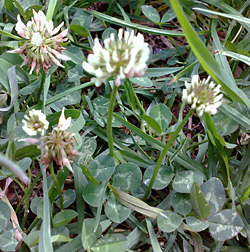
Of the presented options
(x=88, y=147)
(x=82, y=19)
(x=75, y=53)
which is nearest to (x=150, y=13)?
(x=82, y=19)

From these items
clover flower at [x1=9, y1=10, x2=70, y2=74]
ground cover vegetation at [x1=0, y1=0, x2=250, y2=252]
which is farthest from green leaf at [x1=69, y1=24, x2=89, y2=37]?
clover flower at [x1=9, y1=10, x2=70, y2=74]

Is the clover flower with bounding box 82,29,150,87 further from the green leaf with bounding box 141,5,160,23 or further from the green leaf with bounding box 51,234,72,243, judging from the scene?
the green leaf with bounding box 141,5,160,23

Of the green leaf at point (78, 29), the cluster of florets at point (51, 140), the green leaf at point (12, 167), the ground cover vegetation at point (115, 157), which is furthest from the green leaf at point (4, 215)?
the green leaf at point (78, 29)

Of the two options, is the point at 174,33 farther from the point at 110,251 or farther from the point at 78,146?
the point at 110,251

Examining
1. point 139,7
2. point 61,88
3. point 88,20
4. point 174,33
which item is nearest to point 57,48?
point 61,88

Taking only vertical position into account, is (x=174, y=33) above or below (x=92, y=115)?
above

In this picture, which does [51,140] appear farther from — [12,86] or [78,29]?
[78,29]
